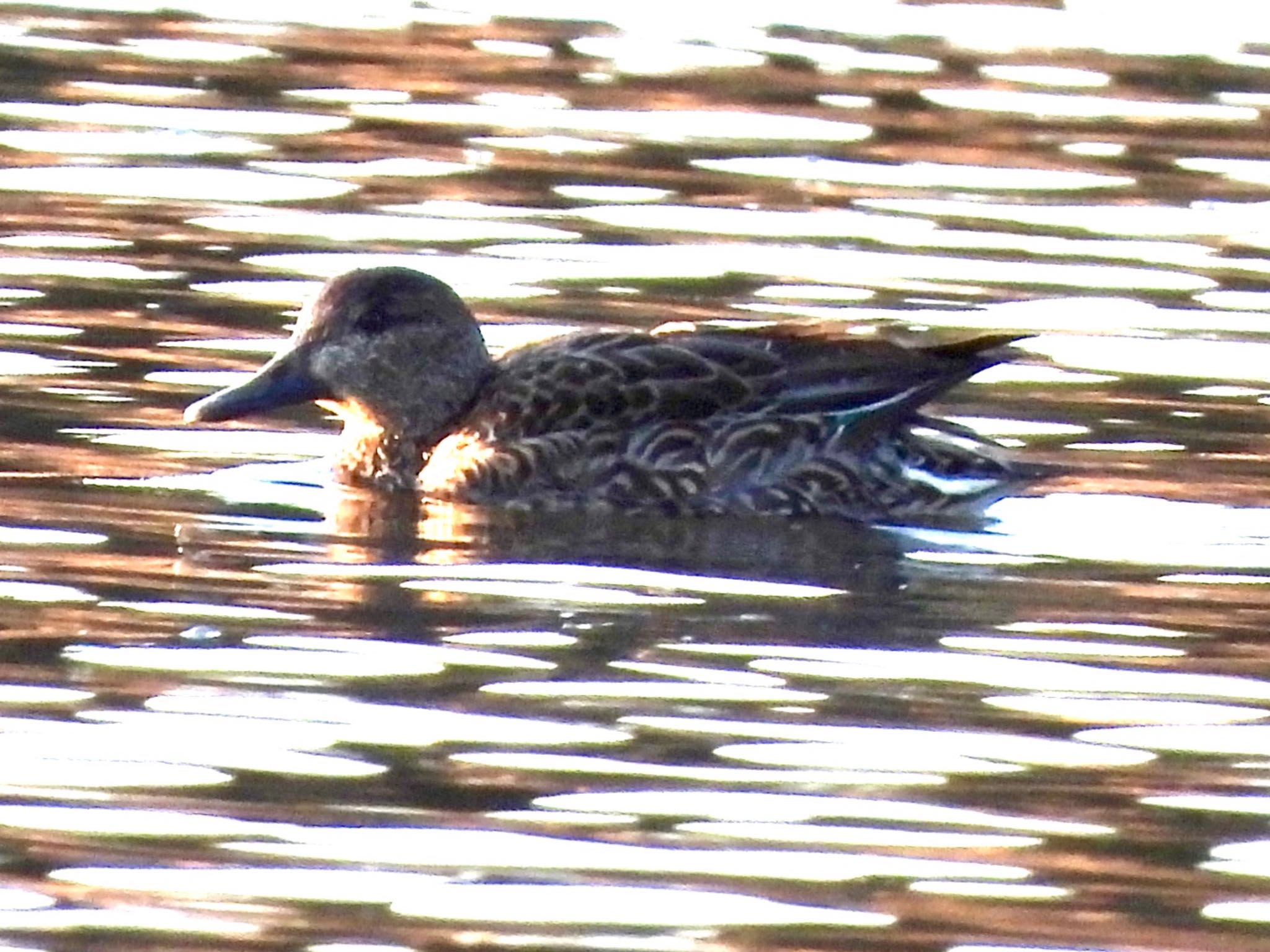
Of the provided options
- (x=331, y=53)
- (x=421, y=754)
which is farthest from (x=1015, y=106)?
(x=421, y=754)

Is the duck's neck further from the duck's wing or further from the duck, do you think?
the duck's wing

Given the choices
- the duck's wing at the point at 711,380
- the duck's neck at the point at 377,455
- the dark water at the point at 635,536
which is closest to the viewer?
the dark water at the point at 635,536

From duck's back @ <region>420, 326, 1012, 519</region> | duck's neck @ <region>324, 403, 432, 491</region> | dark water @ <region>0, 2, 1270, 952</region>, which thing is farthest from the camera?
duck's neck @ <region>324, 403, 432, 491</region>

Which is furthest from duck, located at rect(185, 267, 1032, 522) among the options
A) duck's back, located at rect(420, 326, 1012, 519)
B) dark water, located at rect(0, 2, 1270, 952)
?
dark water, located at rect(0, 2, 1270, 952)

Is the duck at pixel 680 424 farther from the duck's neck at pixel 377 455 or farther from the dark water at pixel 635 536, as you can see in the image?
the dark water at pixel 635 536

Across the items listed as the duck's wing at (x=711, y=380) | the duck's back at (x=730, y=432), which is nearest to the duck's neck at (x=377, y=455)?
the duck's back at (x=730, y=432)

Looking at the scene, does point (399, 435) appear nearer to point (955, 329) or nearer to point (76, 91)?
point (955, 329)

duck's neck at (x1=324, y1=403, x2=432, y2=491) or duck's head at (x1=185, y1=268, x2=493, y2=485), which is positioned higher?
duck's head at (x1=185, y1=268, x2=493, y2=485)

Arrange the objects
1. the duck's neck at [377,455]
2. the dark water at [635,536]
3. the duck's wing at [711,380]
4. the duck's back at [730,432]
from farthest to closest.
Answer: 1. the duck's neck at [377,455]
2. the duck's wing at [711,380]
3. the duck's back at [730,432]
4. the dark water at [635,536]
